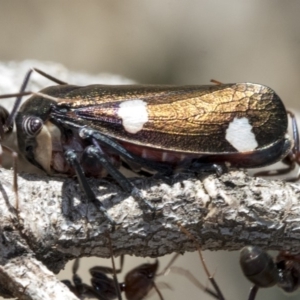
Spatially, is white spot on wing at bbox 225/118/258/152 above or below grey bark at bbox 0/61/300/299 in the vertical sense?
above

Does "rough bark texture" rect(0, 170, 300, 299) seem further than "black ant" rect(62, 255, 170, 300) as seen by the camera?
No

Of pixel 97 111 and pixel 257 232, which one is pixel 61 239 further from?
pixel 257 232

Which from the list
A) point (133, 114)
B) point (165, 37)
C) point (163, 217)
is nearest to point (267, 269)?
point (163, 217)

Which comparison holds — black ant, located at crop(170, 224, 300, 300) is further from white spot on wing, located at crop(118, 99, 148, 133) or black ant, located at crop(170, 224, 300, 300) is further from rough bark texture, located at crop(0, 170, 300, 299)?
white spot on wing, located at crop(118, 99, 148, 133)

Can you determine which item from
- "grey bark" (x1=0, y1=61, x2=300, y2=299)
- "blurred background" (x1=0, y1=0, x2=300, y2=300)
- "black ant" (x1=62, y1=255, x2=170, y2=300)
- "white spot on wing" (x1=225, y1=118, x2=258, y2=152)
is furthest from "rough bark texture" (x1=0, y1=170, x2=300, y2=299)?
"blurred background" (x1=0, y1=0, x2=300, y2=300)

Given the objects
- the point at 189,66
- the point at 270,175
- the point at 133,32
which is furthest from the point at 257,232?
the point at 133,32
